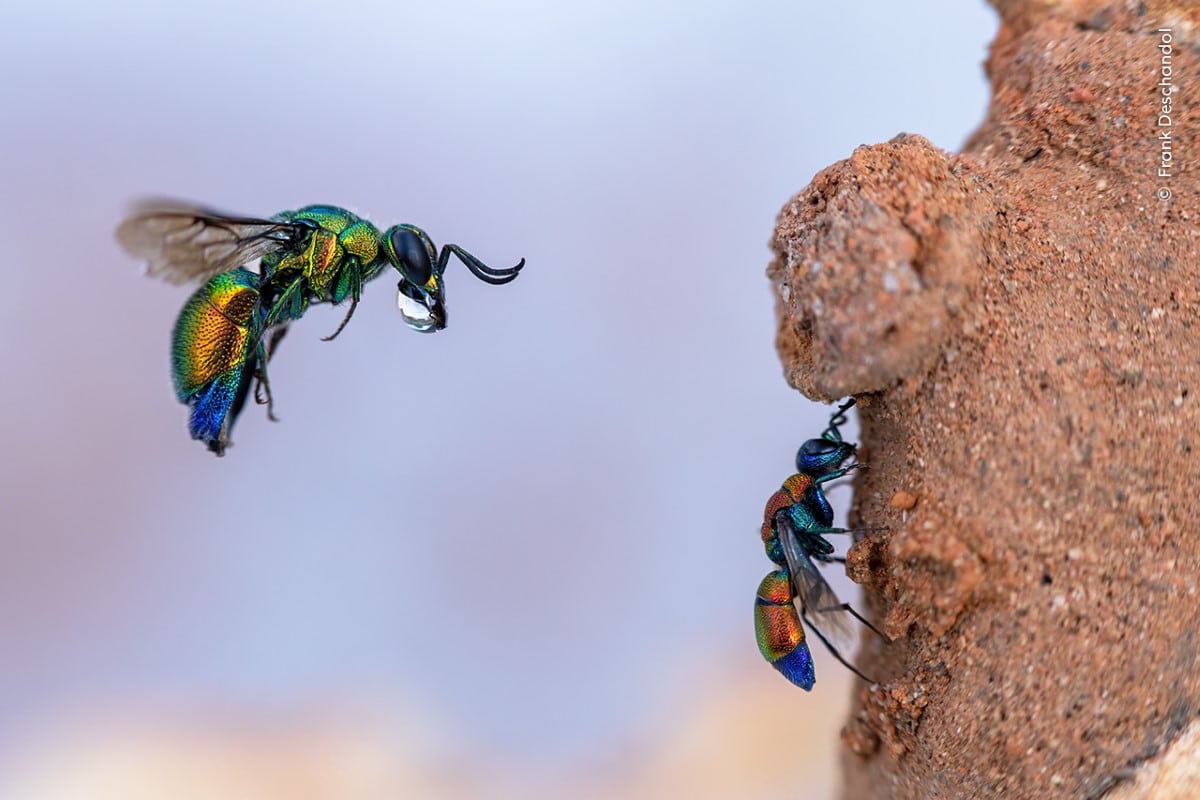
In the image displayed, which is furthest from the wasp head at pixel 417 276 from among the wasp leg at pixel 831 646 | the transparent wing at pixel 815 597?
the wasp leg at pixel 831 646

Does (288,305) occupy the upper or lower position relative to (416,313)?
upper

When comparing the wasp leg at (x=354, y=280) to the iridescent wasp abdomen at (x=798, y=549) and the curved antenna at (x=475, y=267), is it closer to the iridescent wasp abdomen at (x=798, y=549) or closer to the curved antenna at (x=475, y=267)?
the curved antenna at (x=475, y=267)

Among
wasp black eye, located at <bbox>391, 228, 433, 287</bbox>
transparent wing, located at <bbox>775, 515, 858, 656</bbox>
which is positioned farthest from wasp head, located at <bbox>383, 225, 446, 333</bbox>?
transparent wing, located at <bbox>775, 515, 858, 656</bbox>

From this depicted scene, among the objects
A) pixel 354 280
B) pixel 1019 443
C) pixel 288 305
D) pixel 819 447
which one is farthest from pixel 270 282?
pixel 1019 443

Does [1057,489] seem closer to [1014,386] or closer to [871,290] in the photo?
[1014,386]

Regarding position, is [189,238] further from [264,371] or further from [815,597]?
[815,597]

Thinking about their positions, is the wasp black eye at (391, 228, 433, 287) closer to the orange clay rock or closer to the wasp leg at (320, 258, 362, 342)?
the wasp leg at (320, 258, 362, 342)
